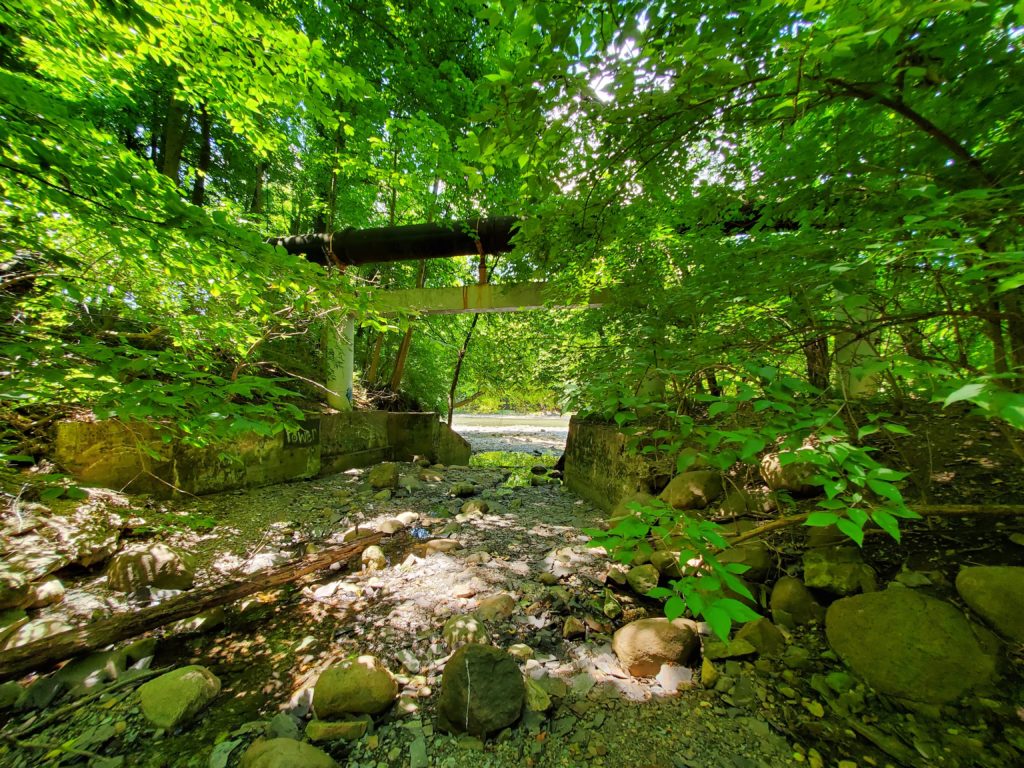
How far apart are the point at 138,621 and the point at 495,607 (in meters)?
2.24

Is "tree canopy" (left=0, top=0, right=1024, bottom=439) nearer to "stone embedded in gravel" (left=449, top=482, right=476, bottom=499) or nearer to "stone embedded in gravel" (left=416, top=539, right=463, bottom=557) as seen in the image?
"stone embedded in gravel" (left=416, top=539, right=463, bottom=557)

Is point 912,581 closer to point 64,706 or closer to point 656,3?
point 656,3

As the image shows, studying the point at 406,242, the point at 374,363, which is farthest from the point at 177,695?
the point at 374,363

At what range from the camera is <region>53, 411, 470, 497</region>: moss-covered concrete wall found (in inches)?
133

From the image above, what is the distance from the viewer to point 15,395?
132cm

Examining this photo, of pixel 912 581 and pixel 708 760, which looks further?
pixel 912 581

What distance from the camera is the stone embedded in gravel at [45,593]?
2299 mm

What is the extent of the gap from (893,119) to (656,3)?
1.38m

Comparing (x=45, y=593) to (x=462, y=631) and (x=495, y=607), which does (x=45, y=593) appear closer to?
(x=462, y=631)

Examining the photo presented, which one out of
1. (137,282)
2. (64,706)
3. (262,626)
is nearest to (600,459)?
(262,626)

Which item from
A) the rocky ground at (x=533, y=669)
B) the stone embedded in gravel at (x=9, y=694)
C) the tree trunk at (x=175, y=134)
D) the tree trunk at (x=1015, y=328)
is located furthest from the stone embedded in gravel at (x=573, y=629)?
the tree trunk at (x=175, y=134)

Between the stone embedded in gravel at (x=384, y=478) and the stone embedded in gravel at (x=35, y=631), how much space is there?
350 cm

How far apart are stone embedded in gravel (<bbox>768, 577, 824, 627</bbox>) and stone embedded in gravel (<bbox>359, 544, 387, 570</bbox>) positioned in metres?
3.03

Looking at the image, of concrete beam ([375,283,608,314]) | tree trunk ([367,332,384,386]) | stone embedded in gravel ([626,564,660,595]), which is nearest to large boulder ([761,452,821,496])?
stone embedded in gravel ([626,564,660,595])
